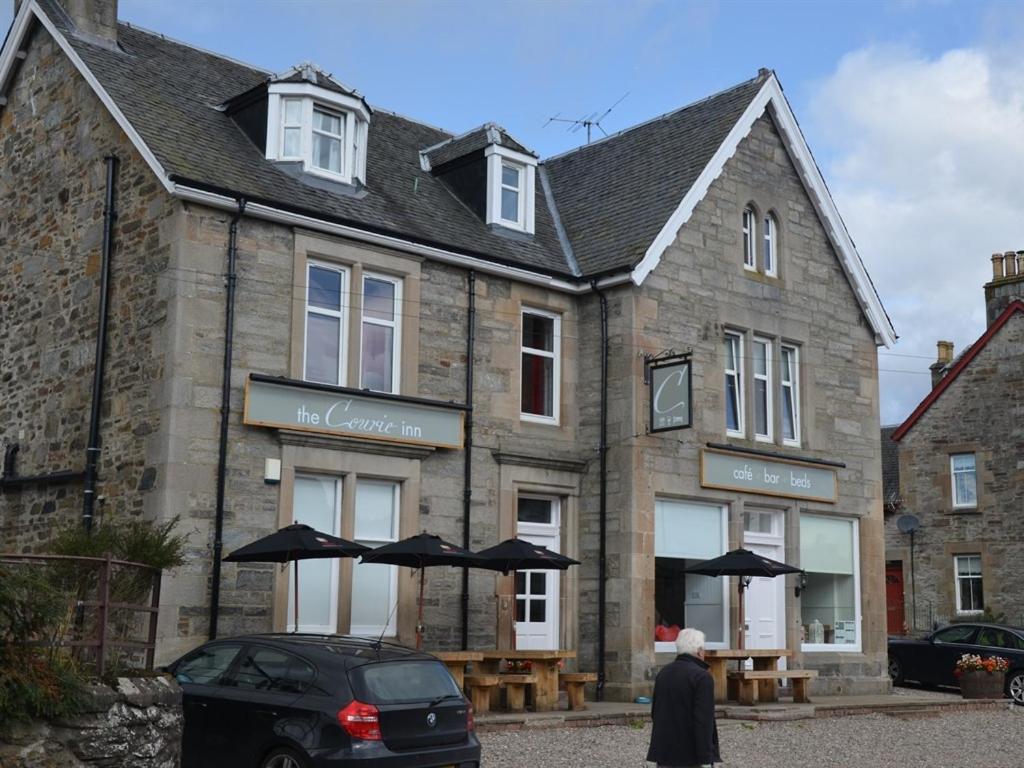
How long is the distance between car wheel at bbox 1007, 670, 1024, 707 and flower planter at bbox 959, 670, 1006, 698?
1.33 meters

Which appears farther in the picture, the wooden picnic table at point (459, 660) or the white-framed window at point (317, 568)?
the white-framed window at point (317, 568)

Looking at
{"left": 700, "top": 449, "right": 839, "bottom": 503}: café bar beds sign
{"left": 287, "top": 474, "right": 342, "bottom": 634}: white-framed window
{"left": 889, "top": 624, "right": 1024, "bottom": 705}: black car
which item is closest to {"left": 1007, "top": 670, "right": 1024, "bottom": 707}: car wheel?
{"left": 889, "top": 624, "right": 1024, "bottom": 705}: black car

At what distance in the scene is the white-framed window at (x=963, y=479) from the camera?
35625 millimetres

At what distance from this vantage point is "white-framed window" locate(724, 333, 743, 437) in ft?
74.4

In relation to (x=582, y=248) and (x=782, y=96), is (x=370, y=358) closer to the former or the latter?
(x=582, y=248)

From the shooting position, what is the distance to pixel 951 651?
25.6 metres

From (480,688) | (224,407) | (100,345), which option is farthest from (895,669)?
(100,345)

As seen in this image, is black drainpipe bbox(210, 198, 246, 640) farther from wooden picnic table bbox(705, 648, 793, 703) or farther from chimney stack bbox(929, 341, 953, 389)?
chimney stack bbox(929, 341, 953, 389)

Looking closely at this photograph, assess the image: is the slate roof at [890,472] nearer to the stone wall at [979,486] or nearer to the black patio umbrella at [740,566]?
the stone wall at [979,486]

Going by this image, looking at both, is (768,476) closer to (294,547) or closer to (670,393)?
(670,393)

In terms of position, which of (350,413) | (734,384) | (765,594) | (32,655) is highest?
(734,384)

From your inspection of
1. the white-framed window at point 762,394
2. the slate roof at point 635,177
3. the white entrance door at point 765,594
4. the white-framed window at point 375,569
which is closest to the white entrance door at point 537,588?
the white-framed window at point 375,569

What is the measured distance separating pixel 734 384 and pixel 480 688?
7.83 meters

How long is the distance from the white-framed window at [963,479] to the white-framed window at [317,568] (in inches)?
870
